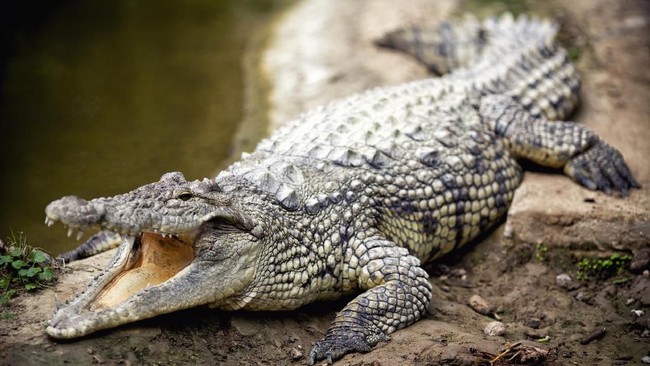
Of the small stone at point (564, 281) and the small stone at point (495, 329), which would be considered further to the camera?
the small stone at point (564, 281)

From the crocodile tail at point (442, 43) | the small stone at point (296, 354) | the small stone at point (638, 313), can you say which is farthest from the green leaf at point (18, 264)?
the crocodile tail at point (442, 43)

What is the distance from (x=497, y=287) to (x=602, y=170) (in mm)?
1335

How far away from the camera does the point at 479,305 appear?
15.2ft

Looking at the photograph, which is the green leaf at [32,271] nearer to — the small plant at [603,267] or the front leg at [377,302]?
the front leg at [377,302]

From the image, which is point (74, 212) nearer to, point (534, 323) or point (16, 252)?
point (16, 252)

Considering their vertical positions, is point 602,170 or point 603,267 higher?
point 602,170

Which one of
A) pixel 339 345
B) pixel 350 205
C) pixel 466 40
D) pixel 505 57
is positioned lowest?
pixel 339 345

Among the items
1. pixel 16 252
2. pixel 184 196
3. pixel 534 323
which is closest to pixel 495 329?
pixel 534 323

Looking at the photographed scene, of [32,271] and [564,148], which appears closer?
[32,271]

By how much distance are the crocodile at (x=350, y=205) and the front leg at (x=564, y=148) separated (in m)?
0.01

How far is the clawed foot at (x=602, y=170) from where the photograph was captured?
5.36 meters

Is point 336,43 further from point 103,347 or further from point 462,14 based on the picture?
point 103,347

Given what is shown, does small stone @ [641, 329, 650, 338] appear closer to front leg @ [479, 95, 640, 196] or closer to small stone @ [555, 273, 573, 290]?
small stone @ [555, 273, 573, 290]

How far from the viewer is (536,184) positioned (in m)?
5.43
